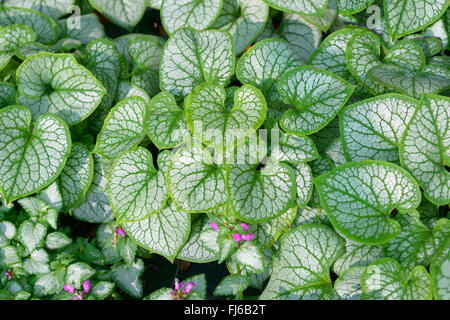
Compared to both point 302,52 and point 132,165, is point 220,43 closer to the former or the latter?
point 302,52

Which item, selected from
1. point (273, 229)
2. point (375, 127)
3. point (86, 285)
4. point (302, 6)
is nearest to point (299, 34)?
point (302, 6)

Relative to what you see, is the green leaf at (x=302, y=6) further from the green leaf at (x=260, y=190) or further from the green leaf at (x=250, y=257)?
the green leaf at (x=250, y=257)

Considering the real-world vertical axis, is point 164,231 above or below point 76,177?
below

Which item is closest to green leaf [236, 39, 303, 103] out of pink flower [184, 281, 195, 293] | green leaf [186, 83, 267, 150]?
green leaf [186, 83, 267, 150]

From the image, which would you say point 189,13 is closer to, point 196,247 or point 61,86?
point 61,86

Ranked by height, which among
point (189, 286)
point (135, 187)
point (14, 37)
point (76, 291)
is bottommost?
point (76, 291)
